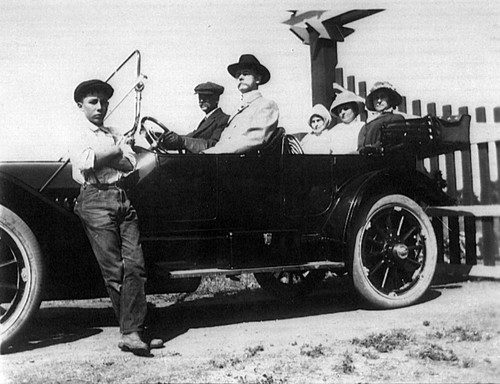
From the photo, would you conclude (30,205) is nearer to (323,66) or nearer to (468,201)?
(323,66)

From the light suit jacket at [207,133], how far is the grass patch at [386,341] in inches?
79.5

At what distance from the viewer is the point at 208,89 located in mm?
5836

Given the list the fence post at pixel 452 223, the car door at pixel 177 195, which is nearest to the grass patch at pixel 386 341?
the car door at pixel 177 195

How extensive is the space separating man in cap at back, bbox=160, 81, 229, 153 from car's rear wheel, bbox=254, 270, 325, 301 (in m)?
1.33

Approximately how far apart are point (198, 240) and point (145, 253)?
0.37 meters

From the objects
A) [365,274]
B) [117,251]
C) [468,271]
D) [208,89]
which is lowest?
[468,271]

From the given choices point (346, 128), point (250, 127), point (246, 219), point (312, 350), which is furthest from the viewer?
point (346, 128)

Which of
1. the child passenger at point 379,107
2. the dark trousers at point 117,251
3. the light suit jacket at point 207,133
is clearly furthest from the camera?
the child passenger at point 379,107

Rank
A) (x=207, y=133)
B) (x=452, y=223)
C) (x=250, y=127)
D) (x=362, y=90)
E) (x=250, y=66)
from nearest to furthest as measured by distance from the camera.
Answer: (x=250, y=127), (x=250, y=66), (x=207, y=133), (x=452, y=223), (x=362, y=90)

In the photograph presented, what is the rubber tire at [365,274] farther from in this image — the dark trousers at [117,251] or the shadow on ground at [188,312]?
the dark trousers at [117,251]

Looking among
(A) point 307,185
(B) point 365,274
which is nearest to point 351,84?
(A) point 307,185

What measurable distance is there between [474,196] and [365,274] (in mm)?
2213

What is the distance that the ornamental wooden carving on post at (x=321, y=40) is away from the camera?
650 cm

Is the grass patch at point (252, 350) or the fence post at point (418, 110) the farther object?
the fence post at point (418, 110)
